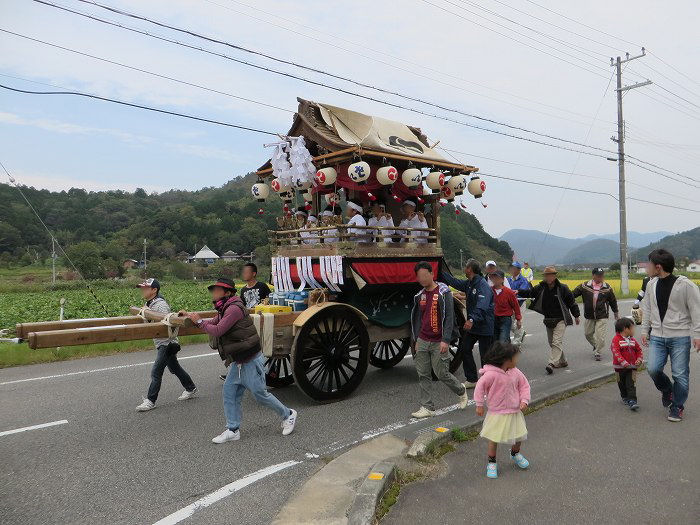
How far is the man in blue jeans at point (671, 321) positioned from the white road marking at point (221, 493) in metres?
4.00

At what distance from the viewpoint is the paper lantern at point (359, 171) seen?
5988mm

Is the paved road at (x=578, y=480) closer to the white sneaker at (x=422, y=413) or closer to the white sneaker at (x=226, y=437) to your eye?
the white sneaker at (x=422, y=413)

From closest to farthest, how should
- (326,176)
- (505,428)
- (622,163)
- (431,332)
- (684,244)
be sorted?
1. (505,428)
2. (431,332)
3. (326,176)
4. (622,163)
5. (684,244)

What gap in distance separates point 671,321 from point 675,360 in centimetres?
43

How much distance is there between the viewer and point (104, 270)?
45031 mm

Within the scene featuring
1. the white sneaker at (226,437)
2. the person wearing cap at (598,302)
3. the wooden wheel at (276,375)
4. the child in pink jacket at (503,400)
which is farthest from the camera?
the person wearing cap at (598,302)

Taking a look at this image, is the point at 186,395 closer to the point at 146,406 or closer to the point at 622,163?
the point at 146,406

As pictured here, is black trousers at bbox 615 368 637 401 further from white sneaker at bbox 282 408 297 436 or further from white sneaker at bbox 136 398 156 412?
white sneaker at bbox 136 398 156 412

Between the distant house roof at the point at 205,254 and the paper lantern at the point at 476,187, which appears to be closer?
the paper lantern at the point at 476,187

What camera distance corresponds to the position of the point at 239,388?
481 cm

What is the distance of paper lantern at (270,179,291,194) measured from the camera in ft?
23.1

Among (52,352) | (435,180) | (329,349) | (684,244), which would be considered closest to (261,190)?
(435,180)

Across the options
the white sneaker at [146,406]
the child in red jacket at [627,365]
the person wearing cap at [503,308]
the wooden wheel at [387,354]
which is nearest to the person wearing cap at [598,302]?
the person wearing cap at [503,308]

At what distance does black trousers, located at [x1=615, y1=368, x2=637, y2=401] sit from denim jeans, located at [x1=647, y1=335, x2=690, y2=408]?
0.32m
